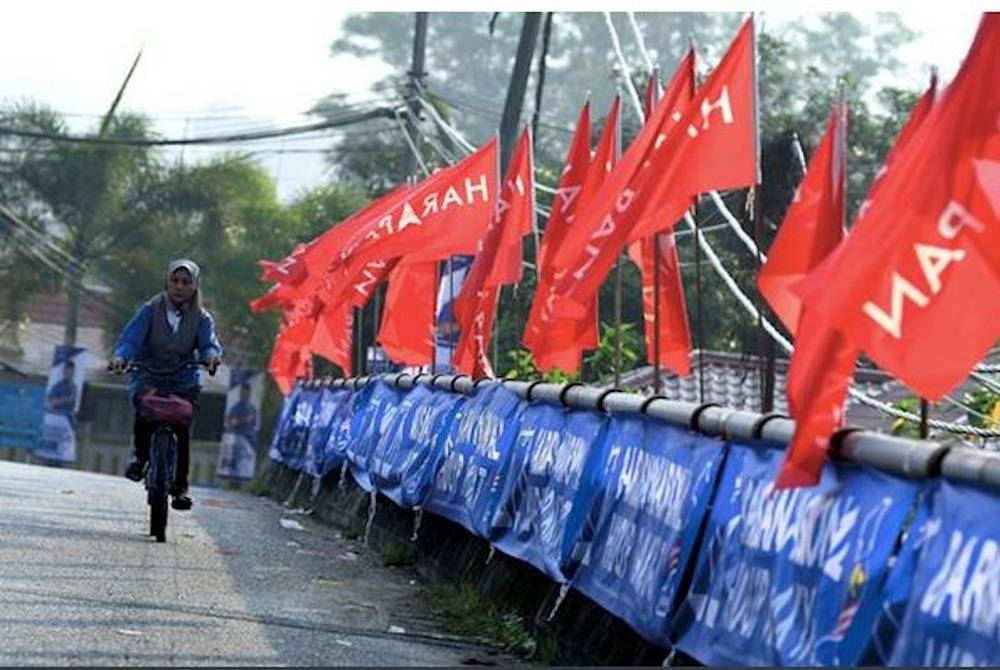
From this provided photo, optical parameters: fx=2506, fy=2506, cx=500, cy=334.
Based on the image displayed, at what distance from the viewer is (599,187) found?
52.3 feet

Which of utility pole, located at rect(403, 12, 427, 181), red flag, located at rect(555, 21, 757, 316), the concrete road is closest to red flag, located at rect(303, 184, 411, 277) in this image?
utility pole, located at rect(403, 12, 427, 181)

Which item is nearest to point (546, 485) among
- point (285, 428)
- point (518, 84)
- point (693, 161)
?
point (693, 161)

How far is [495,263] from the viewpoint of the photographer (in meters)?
18.1

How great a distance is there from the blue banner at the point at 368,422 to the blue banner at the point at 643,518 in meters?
8.02

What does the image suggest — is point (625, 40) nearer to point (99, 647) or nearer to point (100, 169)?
point (100, 169)

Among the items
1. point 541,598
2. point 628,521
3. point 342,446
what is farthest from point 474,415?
point 342,446

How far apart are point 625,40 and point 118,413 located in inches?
1822

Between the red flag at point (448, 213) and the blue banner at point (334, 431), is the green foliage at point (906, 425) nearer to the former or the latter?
the red flag at point (448, 213)

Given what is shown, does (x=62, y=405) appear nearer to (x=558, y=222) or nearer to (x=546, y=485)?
(x=558, y=222)

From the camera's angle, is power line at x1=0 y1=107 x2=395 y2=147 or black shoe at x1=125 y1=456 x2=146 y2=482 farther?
power line at x1=0 y1=107 x2=395 y2=147

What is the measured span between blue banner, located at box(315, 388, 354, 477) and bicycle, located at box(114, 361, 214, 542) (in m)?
5.83

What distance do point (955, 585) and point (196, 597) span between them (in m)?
6.26

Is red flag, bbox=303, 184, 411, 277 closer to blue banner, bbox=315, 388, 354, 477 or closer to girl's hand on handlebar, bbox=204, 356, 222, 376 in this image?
blue banner, bbox=315, 388, 354, 477

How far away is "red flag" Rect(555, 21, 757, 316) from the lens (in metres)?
13.0
